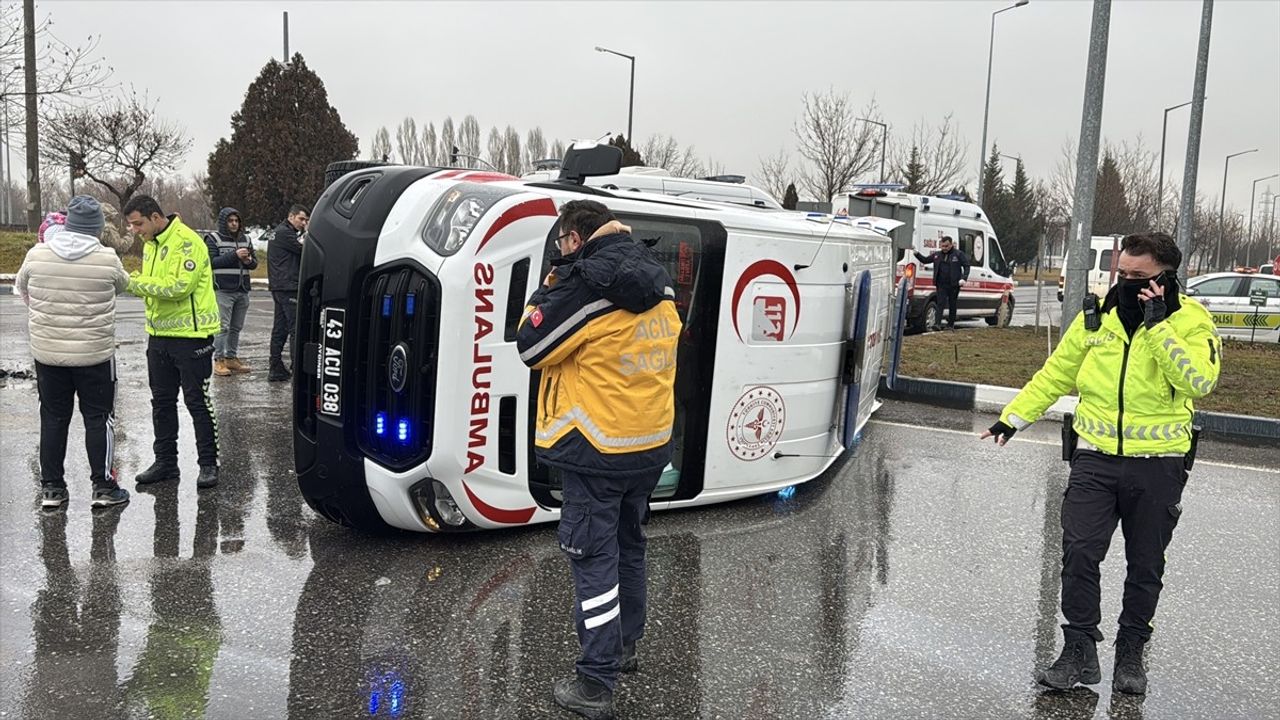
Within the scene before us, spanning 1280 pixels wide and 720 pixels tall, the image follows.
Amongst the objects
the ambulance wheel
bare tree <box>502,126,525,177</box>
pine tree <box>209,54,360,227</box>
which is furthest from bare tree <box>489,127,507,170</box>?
the ambulance wheel

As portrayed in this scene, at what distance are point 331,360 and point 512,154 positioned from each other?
54.7 metres

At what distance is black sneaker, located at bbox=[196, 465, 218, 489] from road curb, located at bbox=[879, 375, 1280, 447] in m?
6.71

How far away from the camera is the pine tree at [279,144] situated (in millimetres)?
34344

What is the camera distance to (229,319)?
32.7 feet

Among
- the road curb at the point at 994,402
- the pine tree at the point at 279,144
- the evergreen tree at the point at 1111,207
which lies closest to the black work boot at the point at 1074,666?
the road curb at the point at 994,402

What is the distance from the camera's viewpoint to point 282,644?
12.4ft

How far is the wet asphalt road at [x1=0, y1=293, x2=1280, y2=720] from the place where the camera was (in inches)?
137

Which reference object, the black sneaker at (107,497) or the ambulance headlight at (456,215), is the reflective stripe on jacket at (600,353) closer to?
the ambulance headlight at (456,215)

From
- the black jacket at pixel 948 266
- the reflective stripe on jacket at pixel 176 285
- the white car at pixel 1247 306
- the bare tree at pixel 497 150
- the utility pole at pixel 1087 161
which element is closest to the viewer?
the reflective stripe on jacket at pixel 176 285

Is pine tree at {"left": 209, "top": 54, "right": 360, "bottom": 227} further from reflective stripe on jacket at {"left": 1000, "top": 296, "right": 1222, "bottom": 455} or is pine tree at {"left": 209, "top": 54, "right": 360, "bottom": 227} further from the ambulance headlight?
reflective stripe on jacket at {"left": 1000, "top": 296, "right": 1222, "bottom": 455}

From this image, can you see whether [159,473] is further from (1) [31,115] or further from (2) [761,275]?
(1) [31,115]

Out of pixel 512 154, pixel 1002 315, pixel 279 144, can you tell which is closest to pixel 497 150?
pixel 512 154

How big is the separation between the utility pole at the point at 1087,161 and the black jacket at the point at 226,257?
Answer: 8.44 metres

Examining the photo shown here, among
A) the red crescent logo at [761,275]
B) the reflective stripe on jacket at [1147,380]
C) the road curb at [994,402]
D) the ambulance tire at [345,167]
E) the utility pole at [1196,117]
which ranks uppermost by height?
the utility pole at [1196,117]
